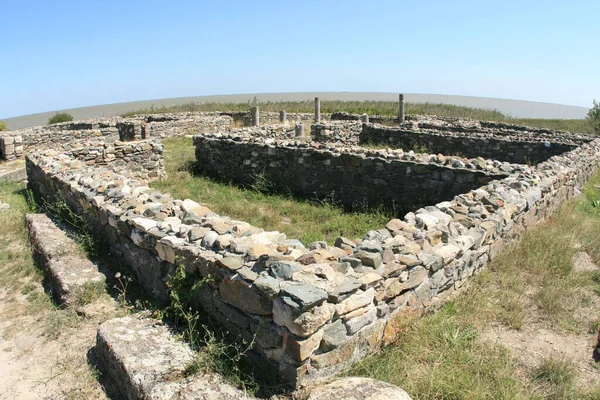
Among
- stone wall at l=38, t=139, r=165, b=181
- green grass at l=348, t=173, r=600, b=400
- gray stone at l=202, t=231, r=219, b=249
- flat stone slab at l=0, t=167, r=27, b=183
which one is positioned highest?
stone wall at l=38, t=139, r=165, b=181

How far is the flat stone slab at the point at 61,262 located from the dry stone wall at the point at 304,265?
0.37 m

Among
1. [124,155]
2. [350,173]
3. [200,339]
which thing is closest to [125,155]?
[124,155]

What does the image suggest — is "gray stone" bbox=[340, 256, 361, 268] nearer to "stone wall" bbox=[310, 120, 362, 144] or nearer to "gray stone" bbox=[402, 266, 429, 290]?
"gray stone" bbox=[402, 266, 429, 290]

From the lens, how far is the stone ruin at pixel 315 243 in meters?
2.87

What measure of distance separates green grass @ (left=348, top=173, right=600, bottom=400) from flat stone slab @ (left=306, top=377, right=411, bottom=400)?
0.37 m

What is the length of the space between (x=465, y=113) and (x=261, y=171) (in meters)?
25.5

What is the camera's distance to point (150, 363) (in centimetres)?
304

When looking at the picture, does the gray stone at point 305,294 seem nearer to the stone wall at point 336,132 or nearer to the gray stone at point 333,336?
the gray stone at point 333,336

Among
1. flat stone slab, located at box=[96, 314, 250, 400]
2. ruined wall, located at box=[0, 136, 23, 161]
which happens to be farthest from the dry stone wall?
ruined wall, located at box=[0, 136, 23, 161]

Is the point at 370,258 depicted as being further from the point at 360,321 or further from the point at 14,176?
the point at 14,176

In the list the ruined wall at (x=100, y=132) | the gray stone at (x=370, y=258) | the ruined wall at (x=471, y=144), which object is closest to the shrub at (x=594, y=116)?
the ruined wall at (x=471, y=144)

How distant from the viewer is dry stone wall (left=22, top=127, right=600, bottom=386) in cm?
281

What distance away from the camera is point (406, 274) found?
3490mm

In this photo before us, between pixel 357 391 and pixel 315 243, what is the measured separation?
147 centimetres
